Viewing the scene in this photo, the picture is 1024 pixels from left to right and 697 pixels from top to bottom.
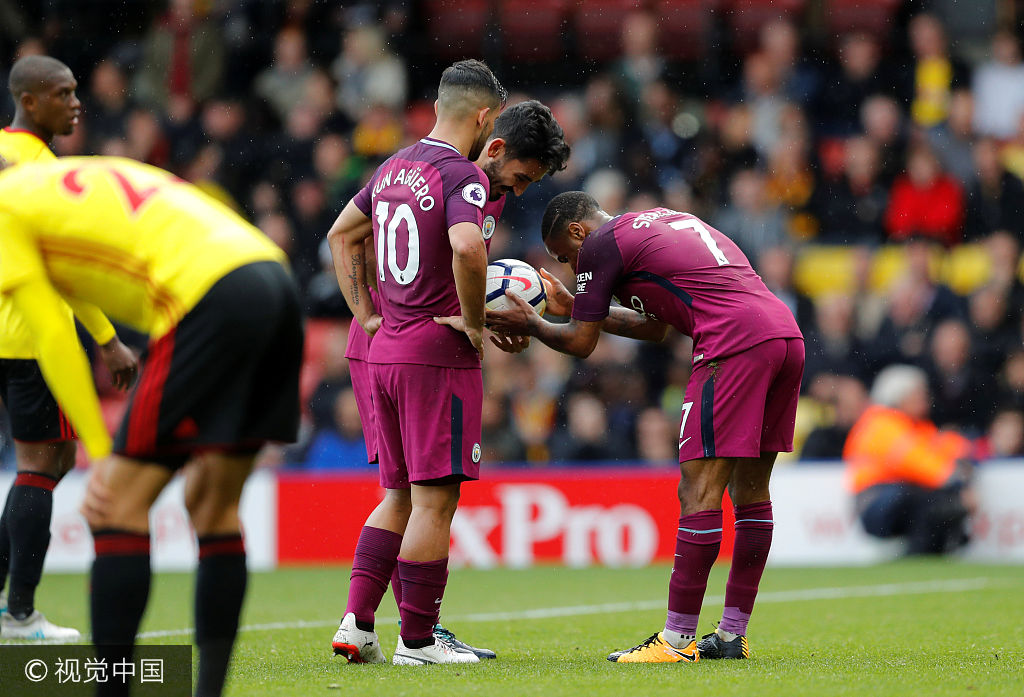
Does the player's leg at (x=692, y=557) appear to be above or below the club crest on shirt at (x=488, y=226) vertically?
→ below

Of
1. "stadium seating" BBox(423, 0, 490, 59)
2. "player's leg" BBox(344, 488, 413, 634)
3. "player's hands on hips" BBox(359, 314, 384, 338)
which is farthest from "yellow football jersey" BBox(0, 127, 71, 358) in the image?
"stadium seating" BBox(423, 0, 490, 59)

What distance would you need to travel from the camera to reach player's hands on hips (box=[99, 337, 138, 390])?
5.29 metres

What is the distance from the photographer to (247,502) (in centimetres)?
1233

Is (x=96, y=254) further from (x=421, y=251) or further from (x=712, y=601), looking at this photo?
(x=712, y=601)

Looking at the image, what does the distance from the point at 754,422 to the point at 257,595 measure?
15.8ft

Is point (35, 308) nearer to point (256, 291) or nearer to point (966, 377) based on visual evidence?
point (256, 291)

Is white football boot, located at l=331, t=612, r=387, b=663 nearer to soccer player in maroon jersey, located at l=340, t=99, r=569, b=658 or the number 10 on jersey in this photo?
soccer player in maroon jersey, located at l=340, t=99, r=569, b=658

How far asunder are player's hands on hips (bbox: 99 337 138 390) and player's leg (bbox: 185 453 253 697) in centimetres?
140

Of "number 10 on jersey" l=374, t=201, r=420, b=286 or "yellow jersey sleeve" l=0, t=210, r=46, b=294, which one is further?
"number 10 on jersey" l=374, t=201, r=420, b=286

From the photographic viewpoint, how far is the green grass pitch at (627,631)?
4.83m

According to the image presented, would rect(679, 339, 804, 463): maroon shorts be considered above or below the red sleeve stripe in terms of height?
above

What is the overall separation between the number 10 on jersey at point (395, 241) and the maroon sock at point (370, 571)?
1.11m

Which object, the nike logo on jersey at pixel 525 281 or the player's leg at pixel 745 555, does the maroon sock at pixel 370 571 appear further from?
the player's leg at pixel 745 555

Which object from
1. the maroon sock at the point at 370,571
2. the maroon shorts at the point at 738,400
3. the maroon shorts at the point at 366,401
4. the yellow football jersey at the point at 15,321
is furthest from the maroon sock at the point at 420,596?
the yellow football jersey at the point at 15,321
